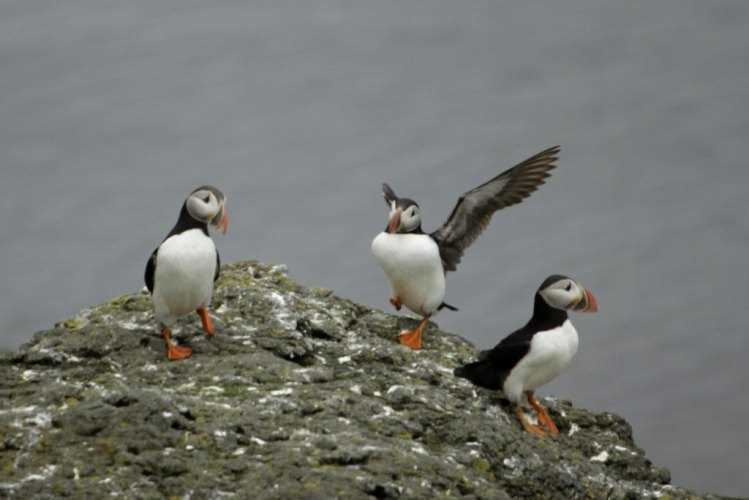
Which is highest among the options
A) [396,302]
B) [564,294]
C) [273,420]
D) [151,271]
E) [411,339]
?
[396,302]

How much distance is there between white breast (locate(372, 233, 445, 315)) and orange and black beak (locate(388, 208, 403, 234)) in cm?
7

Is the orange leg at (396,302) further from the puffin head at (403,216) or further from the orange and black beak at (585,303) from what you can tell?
Answer: the orange and black beak at (585,303)

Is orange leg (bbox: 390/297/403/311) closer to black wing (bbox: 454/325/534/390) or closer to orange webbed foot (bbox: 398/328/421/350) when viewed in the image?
orange webbed foot (bbox: 398/328/421/350)

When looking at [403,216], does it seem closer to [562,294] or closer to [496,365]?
[562,294]

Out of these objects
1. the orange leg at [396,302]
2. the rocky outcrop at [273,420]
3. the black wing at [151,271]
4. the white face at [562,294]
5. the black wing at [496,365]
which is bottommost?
the rocky outcrop at [273,420]

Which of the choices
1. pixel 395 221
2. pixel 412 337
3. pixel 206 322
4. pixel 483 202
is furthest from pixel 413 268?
pixel 206 322

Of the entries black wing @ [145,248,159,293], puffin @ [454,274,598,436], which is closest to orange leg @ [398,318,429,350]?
puffin @ [454,274,598,436]

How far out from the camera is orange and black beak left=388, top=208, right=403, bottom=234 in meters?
9.73

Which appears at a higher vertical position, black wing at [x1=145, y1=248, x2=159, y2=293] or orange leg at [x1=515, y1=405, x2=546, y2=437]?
black wing at [x1=145, y1=248, x2=159, y2=293]

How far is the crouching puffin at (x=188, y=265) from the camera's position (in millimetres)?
8070

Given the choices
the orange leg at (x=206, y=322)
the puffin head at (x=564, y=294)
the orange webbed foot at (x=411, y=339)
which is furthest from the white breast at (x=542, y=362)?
the orange leg at (x=206, y=322)

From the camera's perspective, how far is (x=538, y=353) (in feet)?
26.3

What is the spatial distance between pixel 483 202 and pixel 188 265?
312cm

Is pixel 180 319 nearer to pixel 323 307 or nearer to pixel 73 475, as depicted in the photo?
pixel 323 307
